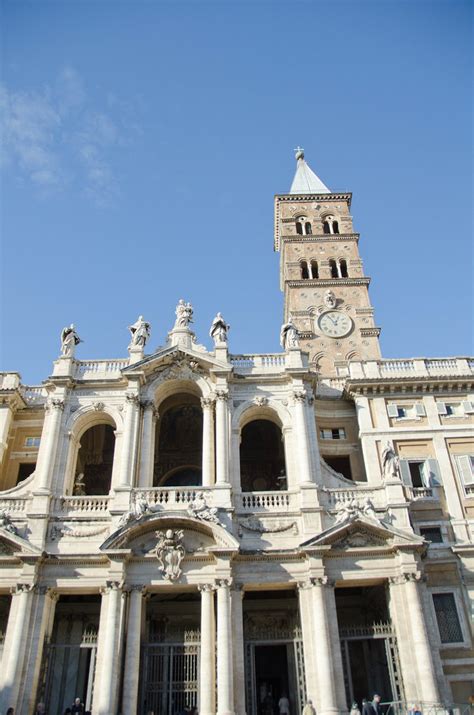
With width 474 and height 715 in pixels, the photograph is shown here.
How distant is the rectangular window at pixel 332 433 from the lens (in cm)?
3042

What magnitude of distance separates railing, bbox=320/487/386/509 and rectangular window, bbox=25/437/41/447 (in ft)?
45.9

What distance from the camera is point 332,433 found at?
3056cm

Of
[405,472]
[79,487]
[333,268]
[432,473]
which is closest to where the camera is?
[432,473]

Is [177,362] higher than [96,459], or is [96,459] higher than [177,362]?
[177,362]

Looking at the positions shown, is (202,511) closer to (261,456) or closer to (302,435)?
(302,435)

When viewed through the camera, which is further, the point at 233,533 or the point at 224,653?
the point at 233,533

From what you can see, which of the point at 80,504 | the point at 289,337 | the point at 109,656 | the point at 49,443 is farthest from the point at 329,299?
the point at 109,656

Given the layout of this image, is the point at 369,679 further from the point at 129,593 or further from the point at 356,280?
the point at 356,280

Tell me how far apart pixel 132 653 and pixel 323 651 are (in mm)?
7046

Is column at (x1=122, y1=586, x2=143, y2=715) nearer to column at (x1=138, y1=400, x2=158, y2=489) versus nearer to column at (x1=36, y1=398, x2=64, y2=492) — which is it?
column at (x1=138, y1=400, x2=158, y2=489)

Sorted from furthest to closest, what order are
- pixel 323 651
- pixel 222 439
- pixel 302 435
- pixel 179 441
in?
pixel 179 441
pixel 302 435
pixel 222 439
pixel 323 651

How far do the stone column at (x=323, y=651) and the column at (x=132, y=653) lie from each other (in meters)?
6.60

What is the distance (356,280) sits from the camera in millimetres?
45719

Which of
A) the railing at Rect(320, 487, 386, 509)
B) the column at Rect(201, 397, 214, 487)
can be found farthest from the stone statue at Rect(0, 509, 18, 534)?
the railing at Rect(320, 487, 386, 509)
